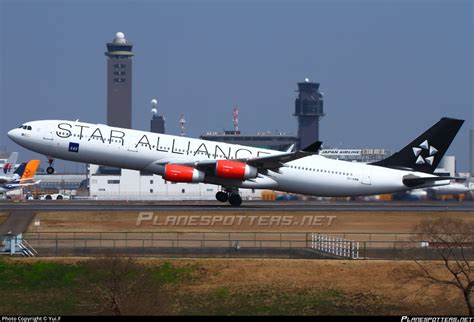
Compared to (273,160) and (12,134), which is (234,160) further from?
(12,134)

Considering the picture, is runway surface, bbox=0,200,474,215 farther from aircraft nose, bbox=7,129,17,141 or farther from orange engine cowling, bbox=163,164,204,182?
aircraft nose, bbox=7,129,17,141

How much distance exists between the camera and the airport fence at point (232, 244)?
46.2 meters

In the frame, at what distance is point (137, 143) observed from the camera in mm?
62844

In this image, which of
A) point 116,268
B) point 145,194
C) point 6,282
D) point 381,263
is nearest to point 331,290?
point 381,263

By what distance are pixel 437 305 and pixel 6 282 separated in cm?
1815

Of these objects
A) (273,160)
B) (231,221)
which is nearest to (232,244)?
(231,221)

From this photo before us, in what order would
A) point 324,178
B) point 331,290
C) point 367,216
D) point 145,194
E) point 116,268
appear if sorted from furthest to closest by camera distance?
point 145,194, point 324,178, point 367,216, point 331,290, point 116,268

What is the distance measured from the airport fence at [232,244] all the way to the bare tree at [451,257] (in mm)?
536

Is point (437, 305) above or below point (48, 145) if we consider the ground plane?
below

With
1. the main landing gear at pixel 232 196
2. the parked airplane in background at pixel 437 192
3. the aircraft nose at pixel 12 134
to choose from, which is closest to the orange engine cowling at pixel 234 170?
the main landing gear at pixel 232 196

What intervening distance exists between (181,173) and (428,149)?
17373mm

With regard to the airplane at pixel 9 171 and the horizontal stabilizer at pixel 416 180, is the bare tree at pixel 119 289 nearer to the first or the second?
the horizontal stabilizer at pixel 416 180

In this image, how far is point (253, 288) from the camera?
4228 cm

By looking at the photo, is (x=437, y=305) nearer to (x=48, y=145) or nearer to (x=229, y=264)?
(x=229, y=264)
